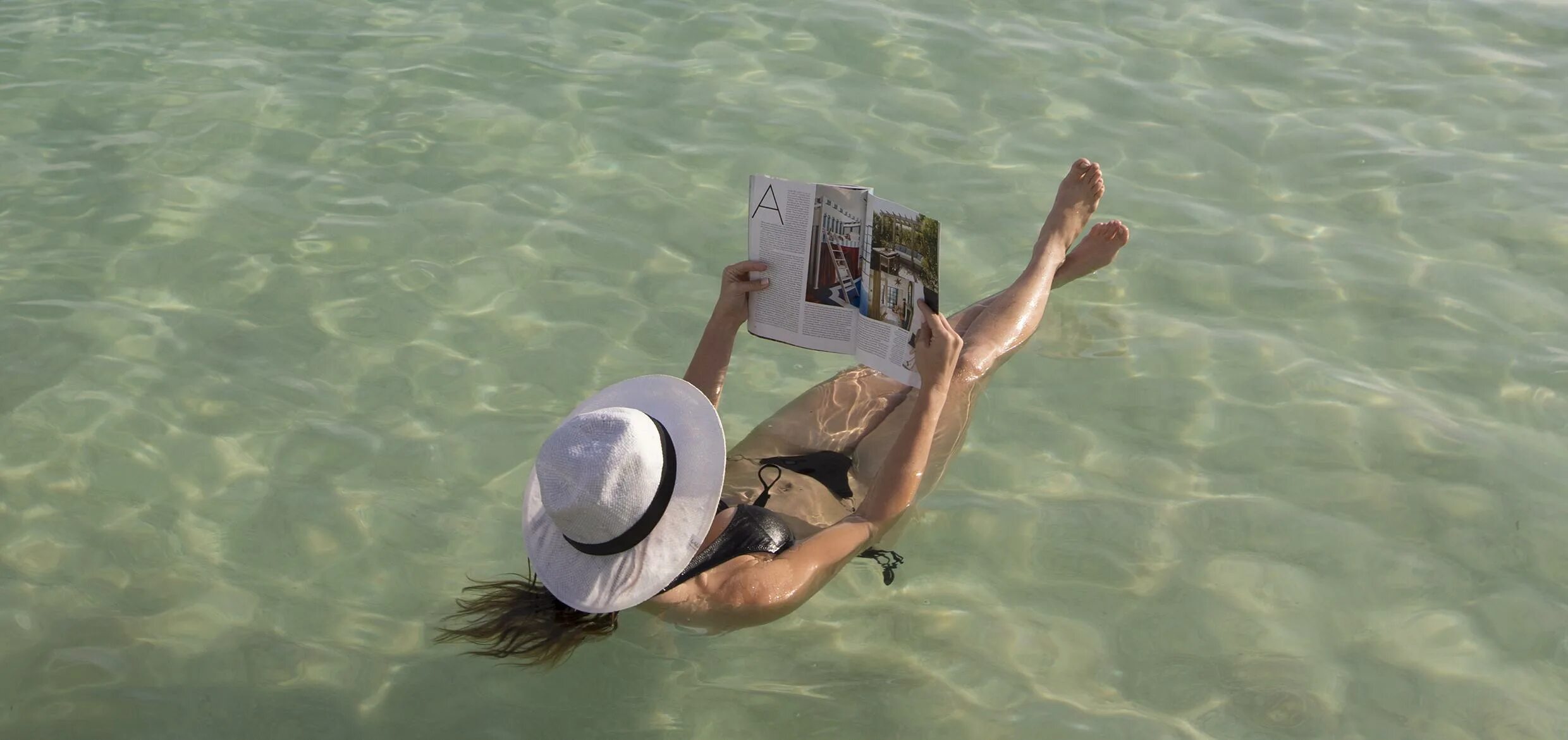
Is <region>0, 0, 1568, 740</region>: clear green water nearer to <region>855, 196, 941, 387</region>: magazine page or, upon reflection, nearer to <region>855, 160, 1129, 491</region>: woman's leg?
<region>855, 160, 1129, 491</region>: woman's leg

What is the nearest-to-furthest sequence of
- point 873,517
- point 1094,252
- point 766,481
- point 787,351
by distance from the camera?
1. point 873,517
2. point 766,481
3. point 1094,252
4. point 787,351

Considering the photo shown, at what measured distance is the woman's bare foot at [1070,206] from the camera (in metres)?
4.38

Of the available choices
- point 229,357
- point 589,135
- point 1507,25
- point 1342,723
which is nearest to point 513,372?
point 229,357

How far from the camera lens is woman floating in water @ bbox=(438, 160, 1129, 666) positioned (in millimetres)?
2695

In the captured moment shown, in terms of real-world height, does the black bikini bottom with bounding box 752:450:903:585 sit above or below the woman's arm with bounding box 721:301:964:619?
below

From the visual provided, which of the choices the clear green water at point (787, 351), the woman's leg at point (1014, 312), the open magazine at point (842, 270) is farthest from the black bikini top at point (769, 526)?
the open magazine at point (842, 270)

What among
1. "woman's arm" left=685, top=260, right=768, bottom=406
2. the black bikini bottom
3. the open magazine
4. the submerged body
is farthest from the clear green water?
the open magazine

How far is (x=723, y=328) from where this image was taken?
340cm

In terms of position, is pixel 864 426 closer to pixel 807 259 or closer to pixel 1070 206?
pixel 807 259

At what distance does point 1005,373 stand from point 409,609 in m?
2.05

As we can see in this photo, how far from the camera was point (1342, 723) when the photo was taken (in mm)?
3170

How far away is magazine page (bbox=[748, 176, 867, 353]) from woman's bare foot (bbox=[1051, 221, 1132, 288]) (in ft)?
4.62

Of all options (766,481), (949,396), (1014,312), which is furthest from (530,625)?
(1014,312)

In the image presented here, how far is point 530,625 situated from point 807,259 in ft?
3.60
